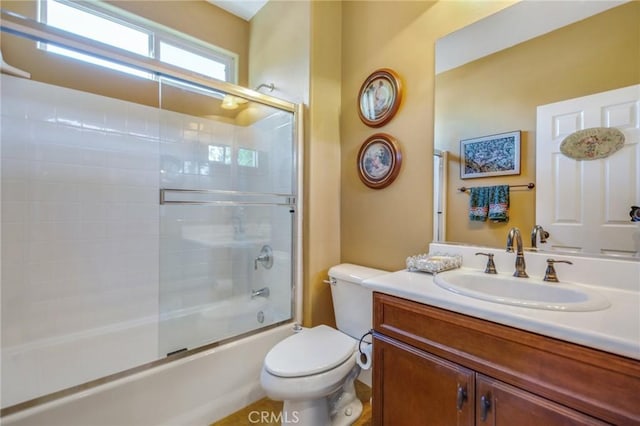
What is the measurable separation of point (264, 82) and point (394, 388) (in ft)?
7.41

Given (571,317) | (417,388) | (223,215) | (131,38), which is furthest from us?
(223,215)

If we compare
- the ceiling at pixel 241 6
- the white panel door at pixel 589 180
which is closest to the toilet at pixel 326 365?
the white panel door at pixel 589 180

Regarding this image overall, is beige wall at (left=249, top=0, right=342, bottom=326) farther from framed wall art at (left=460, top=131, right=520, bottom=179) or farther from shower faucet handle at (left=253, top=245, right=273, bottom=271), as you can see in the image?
framed wall art at (left=460, top=131, right=520, bottom=179)

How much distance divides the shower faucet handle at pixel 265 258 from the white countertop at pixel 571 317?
1.21 m

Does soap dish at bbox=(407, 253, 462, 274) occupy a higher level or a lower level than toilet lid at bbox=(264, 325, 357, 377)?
higher

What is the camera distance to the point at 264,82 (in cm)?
227

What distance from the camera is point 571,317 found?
715 mm

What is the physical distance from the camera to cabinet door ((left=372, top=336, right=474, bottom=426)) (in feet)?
2.77

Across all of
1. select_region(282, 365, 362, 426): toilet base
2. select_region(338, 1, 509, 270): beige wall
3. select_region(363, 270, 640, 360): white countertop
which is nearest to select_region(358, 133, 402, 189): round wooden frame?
select_region(338, 1, 509, 270): beige wall

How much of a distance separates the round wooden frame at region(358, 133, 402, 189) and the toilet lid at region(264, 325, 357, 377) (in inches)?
36.2

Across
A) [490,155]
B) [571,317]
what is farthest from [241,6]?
[571,317]

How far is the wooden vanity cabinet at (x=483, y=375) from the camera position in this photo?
2.05 ft

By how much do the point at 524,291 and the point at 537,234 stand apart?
0.85ft

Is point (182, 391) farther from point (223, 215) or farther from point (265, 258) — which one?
point (223, 215)
